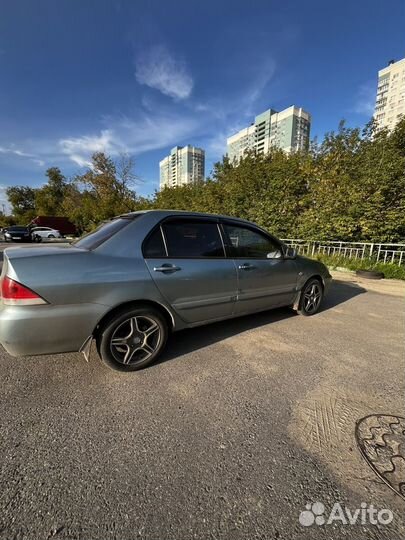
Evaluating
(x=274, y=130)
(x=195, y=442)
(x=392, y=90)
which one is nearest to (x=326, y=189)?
(x=195, y=442)

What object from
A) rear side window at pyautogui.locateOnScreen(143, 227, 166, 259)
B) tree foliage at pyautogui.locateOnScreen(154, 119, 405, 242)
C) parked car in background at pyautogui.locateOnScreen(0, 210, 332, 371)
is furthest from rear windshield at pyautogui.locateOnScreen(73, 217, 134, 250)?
tree foliage at pyautogui.locateOnScreen(154, 119, 405, 242)

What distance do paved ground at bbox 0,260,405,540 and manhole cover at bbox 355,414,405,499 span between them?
0.06 metres

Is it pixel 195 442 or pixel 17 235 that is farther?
pixel 17 235

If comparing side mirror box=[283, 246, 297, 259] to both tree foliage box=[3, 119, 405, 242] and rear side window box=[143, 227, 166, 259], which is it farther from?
tree foliage box=[3, 119, 405, 242]

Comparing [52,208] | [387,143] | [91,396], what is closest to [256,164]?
[387,143]

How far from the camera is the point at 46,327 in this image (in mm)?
2025

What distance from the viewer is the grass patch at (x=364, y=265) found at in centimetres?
739

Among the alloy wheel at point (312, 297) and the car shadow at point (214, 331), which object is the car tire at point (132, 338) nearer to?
the car shadow at point (214, 331)

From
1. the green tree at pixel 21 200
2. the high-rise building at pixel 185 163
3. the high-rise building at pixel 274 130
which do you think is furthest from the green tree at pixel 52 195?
the high-rise building at pixel 274 130

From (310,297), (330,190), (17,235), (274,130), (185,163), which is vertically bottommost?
(310,297)

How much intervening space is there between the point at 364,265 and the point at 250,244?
669 cm

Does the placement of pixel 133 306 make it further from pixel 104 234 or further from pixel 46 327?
pixel 104 234

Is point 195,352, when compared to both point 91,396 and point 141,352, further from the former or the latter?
point 91,396

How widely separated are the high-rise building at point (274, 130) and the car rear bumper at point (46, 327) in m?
48.5
